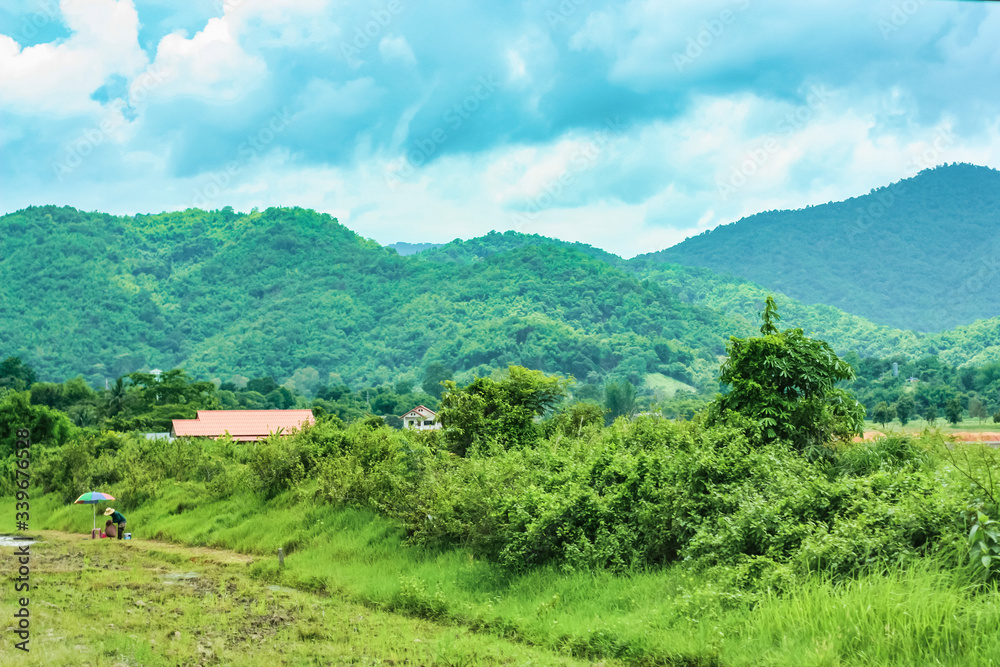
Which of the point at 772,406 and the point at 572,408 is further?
the point at 572,408

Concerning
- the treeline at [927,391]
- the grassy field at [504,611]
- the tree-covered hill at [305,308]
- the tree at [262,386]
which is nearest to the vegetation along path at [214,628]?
the grassy field at [504,611]

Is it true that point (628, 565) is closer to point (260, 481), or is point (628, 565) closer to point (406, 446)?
point (406, 446)

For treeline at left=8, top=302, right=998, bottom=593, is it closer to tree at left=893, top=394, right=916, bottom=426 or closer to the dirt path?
the dirt path

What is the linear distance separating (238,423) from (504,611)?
116ft

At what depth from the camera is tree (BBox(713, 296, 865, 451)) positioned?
9.99 metres

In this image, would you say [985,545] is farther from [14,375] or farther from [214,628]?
[14,375]

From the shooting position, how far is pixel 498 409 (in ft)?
46.2

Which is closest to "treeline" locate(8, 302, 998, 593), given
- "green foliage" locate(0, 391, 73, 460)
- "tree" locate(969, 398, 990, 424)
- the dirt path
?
the dirt path

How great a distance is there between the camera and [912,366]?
82.3 m

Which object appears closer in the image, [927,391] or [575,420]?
[575,420]

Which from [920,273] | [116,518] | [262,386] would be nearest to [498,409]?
[116,518]

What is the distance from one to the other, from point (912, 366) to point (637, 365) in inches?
1512

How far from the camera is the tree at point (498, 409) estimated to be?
1391 cm

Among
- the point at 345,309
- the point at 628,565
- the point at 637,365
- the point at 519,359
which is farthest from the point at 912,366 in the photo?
the point at 345,309
